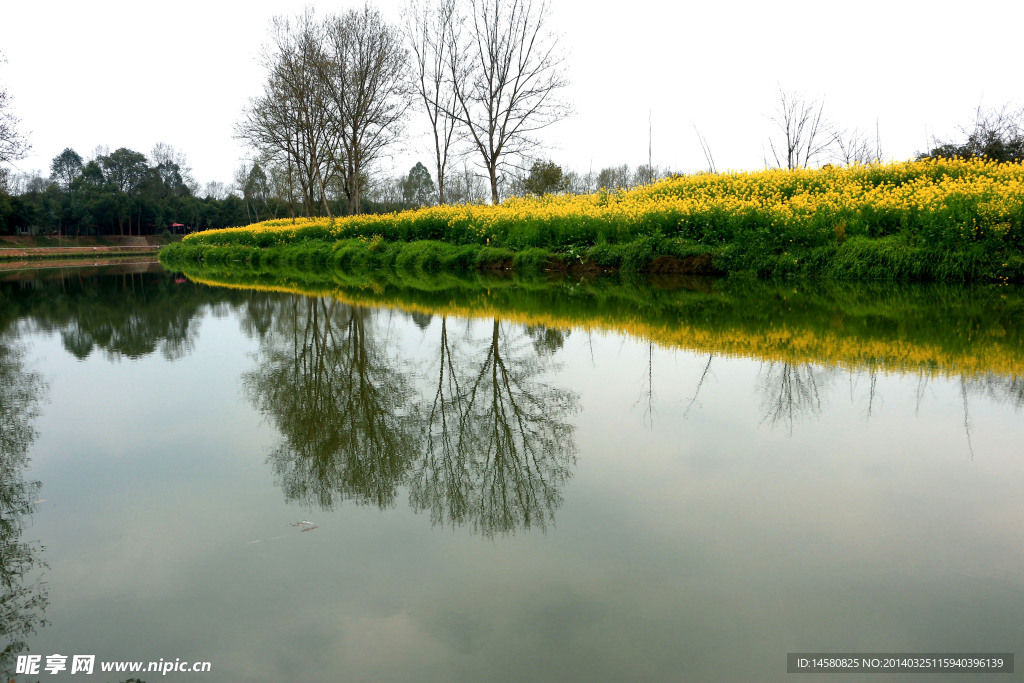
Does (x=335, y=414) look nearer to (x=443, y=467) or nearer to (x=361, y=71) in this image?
(x=443, y=467)

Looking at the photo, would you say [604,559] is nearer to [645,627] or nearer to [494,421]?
[645,627]

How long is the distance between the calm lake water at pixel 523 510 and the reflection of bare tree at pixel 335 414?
0.02 meters

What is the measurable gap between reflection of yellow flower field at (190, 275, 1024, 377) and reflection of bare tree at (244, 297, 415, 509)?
7.53 ft

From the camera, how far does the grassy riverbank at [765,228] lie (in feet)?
32.4

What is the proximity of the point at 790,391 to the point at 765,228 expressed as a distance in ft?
29.2

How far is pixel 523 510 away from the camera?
97.5 inches

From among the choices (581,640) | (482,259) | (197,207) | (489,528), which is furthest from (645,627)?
(197,207)

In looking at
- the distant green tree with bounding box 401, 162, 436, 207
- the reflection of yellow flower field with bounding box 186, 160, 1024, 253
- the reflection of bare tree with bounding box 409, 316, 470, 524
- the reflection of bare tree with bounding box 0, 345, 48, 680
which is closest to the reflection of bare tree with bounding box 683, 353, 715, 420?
the reflection of bare tree with bounding box 409, 316, 470, 524

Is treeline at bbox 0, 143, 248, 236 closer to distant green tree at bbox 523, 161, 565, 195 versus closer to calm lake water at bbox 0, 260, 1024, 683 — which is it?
distant green tree at bbox 523, 161, 565, 195

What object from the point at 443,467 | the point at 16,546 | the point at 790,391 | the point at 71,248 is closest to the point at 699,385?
the point at 790,391

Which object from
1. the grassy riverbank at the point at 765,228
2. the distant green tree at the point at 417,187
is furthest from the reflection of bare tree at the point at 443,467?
the distant green tree at the point at 417,187

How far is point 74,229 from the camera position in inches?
2221

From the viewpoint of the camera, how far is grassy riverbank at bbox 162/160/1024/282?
9.89m

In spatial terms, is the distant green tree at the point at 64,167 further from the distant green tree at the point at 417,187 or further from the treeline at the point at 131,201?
the distant green tree at the point at 417,187
